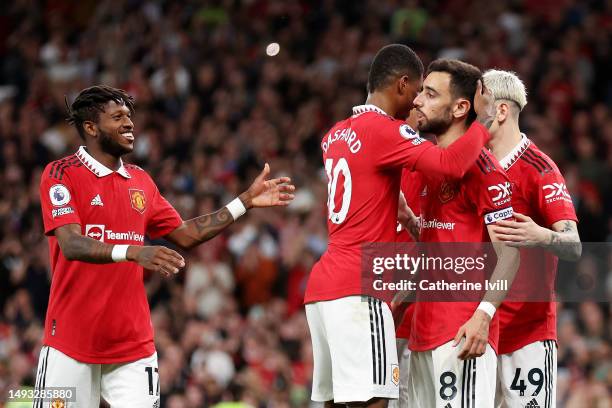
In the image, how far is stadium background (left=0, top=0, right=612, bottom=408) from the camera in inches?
509

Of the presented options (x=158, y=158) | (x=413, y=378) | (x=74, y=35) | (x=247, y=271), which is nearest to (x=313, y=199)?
(x=247, y=271)

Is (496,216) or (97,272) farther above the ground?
(496,216)

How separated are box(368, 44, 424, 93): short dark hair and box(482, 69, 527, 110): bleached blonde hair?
2.59ft

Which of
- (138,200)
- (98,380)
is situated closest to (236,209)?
(138,200)

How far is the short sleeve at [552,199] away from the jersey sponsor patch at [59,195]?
287 centimetres

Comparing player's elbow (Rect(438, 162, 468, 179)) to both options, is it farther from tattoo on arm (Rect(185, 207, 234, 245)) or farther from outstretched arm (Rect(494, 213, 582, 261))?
tattoo on arm (Rect(185, 207, 234, 245))

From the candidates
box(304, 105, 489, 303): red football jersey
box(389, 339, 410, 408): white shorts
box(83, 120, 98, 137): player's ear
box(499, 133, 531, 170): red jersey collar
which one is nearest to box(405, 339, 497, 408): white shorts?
box(389, 339, 410, 408): white shorts

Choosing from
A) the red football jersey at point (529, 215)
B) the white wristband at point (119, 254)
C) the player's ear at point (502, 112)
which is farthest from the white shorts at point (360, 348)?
the player's ear at point (502, 112)

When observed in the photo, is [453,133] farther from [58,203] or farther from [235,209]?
[58,203]

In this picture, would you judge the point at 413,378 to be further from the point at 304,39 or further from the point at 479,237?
the point at 304,39

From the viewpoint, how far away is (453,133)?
22.2 feet

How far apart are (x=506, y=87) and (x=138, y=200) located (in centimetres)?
245

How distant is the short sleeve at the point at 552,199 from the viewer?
7008mm

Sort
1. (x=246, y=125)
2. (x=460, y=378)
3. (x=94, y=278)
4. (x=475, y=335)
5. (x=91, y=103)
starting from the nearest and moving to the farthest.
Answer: (x=475, y=335), (x=460, y=378), (x=94, y=278), (x=91, y=103), (x=246, y=125)
